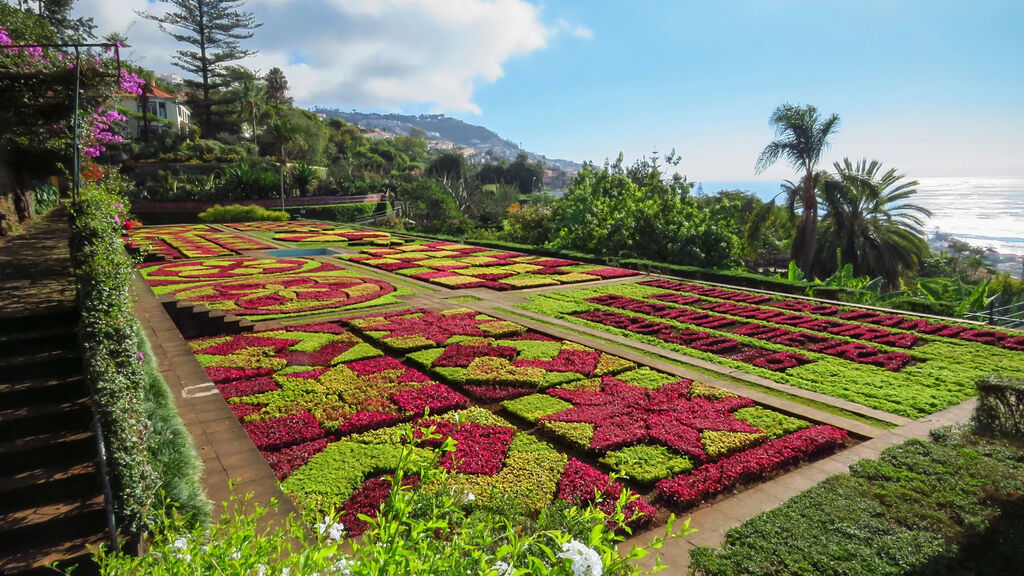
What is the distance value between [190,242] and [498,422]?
26.8 m

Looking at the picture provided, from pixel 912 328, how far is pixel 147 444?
15584 mm

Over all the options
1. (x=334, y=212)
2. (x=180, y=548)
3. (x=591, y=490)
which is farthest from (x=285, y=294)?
(x=334, y=212)

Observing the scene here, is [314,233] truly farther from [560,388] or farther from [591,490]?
[591,490]

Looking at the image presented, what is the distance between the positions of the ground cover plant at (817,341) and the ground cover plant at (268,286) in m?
5.45

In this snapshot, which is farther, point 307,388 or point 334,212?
point 334,212

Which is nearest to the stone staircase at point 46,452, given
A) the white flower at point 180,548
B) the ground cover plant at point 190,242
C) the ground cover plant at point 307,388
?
the ground cover plant at point 307,388

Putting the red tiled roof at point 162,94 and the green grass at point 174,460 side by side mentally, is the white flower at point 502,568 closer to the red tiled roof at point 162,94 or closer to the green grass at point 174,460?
the green grass at point 174,460

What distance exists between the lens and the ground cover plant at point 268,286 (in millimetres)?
14617

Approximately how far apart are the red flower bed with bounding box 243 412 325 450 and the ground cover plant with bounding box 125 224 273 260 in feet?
57.0

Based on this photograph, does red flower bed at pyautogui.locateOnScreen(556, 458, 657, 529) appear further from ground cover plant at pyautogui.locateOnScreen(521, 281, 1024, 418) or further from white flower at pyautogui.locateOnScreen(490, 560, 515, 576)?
ground cover plant at pyautogui.locateOnScreen(521, 281, 1024, 418)

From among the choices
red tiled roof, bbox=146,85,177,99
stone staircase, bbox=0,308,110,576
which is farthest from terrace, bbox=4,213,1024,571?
red tiled roof, bbox=146,85,177,99

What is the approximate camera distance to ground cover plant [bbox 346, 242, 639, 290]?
1928 centimetres

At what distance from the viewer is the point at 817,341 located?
12227 mm

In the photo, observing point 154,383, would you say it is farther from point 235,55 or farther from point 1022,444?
point 235,55
